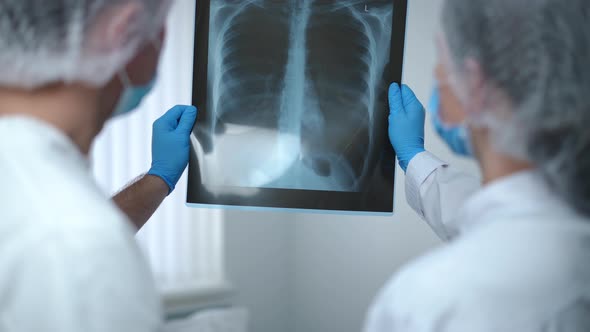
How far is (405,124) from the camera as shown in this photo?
130 centimetres

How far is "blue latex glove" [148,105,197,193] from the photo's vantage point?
4.31ft

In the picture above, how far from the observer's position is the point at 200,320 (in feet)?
3.06

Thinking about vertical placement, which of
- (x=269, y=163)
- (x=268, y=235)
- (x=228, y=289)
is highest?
(x=269, y=163)

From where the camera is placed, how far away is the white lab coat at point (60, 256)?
27.5 inches

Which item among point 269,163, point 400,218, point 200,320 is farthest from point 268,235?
Answer: point 200,320

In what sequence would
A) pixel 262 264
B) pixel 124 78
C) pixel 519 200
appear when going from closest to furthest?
pixel 519 200, pixel 124 78, pixel 262 264

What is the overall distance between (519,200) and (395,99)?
529 millimetres

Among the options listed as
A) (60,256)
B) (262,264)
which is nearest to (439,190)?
(60,256)

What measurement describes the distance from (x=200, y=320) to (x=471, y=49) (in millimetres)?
594

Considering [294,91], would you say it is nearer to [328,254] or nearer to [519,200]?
[519,200]

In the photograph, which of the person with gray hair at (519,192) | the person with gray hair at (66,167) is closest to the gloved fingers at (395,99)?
the person with gray hair at (519,192)

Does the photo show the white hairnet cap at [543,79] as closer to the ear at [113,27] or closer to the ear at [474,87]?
the ear at [474,87]

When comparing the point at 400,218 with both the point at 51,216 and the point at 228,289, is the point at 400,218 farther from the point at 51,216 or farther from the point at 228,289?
the point at 51,216

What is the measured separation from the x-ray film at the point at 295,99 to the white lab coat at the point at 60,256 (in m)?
0.56
